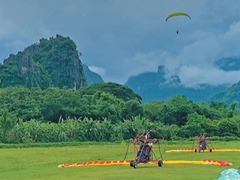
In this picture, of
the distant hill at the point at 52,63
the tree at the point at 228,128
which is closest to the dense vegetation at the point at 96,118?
the tree at the point at 228,128

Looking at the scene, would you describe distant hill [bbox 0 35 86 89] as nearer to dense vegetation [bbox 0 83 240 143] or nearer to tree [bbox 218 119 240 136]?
dense vegetation [bbox 0 83 240 143]

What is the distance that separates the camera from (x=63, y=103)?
67625 millimetres

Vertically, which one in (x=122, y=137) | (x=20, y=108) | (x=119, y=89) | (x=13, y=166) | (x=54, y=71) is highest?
(x=54, y=71)

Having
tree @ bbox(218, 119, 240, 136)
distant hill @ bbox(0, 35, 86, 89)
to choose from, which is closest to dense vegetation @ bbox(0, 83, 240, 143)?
tree @ bbox(218, 119, 240, 136)

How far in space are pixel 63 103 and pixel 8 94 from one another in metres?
8.79

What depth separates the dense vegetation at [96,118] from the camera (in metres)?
50.5

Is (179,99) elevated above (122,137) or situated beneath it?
elevated above

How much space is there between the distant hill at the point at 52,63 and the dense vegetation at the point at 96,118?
103ft

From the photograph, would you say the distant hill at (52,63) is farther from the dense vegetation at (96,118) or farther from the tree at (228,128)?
the tree at (228,128)

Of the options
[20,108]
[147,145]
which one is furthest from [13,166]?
[20,108]

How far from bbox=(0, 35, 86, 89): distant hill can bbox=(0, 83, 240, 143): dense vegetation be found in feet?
103

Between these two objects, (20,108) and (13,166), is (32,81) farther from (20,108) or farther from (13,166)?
(13,166)

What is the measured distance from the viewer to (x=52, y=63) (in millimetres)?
113875

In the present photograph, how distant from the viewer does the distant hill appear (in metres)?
106
